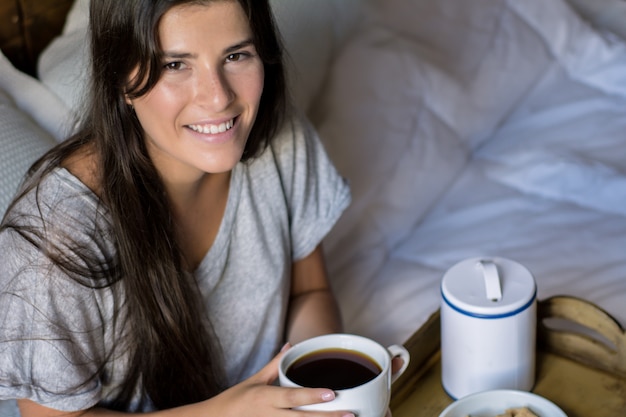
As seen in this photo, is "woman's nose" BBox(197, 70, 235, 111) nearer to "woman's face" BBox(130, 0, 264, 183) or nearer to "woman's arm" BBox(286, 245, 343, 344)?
"woman's face" BBox(130, 0, 264, 183)

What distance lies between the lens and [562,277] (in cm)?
137

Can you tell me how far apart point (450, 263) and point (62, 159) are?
67 cm

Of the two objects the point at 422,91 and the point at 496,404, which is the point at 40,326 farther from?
the point at 422,91

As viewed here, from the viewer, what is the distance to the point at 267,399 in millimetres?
860

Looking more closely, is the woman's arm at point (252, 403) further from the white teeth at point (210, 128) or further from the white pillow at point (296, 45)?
the white pillow at point (296, 45)

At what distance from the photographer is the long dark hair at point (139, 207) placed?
923 millimetres

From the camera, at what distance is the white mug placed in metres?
0.81

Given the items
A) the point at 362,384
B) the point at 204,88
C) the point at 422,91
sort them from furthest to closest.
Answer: the point at 422,91
the point at 204,88
the point at 362,384

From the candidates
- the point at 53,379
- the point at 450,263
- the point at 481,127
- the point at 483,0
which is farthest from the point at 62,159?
the point at 483,0

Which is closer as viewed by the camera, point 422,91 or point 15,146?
point 15,146

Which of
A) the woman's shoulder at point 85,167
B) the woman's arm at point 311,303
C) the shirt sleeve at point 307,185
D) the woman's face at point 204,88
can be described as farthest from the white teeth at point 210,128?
the woman's arm at point 311,303

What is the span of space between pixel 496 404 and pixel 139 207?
431 millimetres

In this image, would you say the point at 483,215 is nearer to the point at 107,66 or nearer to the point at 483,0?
the point at 483,0

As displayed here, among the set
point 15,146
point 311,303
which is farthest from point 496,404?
point 15,146
